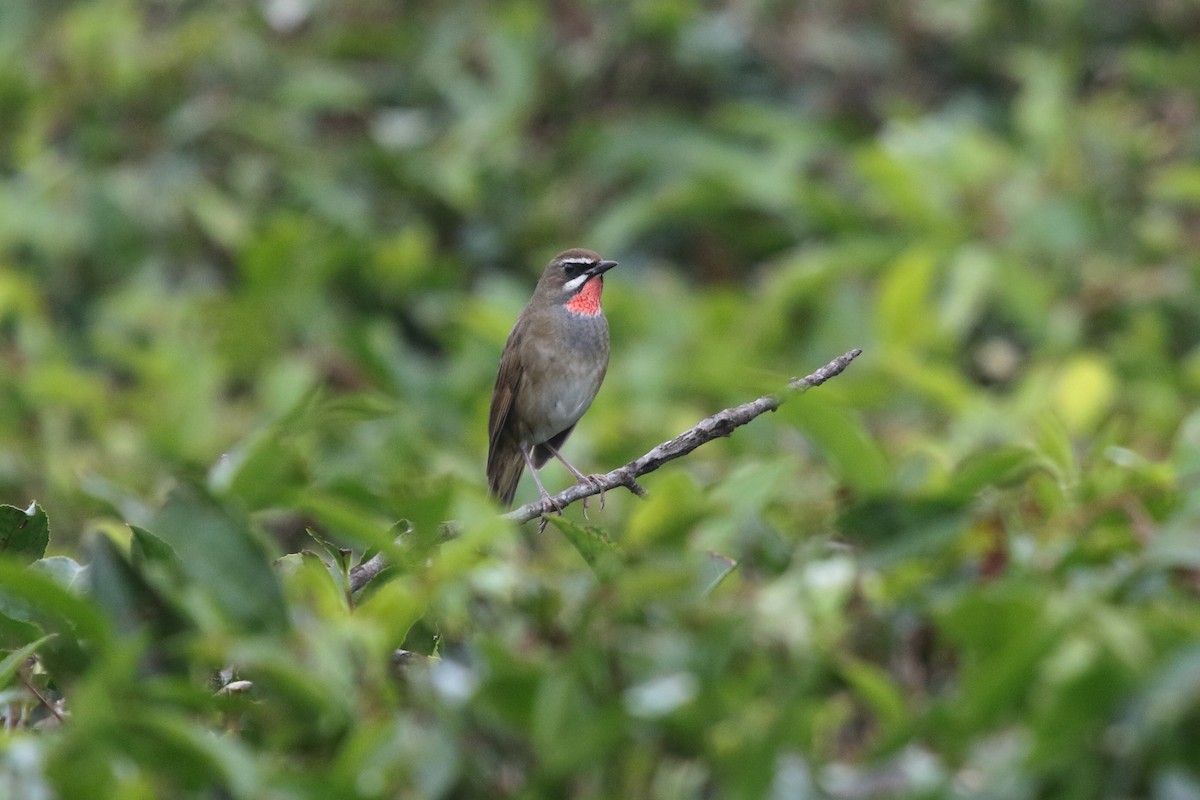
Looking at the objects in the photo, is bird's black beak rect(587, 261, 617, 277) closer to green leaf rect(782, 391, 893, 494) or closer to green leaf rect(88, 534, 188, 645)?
green leaf rect(782, 391, 893, 494)

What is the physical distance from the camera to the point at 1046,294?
21.4 ft

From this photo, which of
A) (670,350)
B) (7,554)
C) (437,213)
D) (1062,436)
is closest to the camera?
(7,554)

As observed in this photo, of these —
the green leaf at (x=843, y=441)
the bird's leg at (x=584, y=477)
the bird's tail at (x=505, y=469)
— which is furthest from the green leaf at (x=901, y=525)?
the bird's tail at (x=505, y=469)

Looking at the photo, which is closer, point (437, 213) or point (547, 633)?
point (547, 633)

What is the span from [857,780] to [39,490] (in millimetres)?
4439

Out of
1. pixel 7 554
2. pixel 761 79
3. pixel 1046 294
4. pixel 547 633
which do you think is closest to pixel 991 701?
pixel 547 633

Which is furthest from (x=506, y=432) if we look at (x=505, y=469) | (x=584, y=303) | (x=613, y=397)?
(x=613, y=397)

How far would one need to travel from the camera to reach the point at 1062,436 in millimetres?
2895

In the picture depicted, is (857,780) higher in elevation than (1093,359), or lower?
higher

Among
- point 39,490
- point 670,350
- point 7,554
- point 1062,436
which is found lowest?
point 670,350

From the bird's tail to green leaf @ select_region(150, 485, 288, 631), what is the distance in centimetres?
273

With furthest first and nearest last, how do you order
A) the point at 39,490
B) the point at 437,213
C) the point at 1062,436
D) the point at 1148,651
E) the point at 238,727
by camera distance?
the point at 437,213, the point at 39,490, the point at 1062,436, the point at 238,727, the point at 1148,651

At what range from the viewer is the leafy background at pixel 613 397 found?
72.9 inches

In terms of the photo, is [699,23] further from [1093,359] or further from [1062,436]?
[1062,436]
